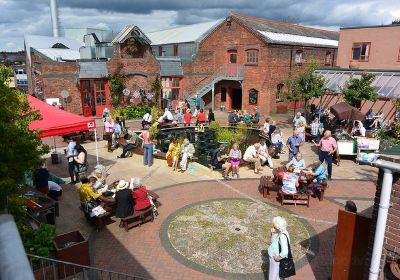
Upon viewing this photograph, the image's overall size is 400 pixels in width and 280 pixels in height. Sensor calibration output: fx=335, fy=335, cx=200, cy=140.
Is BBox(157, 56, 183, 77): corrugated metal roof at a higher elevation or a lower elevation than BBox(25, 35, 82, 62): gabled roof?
lower

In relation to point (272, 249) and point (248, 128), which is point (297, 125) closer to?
point (248, 128)

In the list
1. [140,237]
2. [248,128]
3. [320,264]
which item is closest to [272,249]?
[320,264]

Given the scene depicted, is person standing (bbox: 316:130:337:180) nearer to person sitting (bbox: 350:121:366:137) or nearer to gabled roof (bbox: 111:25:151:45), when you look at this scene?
person sitting (bbox: 350:121:366:137)

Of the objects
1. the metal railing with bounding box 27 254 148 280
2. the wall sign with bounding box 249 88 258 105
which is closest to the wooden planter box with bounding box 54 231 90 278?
the metal railing with bounding box 27 254 148 280

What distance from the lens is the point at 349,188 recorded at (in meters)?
11.8

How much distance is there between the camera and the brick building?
86.5 ft

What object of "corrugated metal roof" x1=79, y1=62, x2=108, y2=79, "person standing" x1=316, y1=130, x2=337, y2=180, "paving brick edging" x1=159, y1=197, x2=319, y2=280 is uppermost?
"corrugated metal roof" x1=79, y1=62, x2=108, y2=79

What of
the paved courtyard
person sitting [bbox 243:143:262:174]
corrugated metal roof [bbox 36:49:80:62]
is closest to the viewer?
the paved courtyard

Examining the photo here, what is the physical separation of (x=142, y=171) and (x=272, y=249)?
8132 mm

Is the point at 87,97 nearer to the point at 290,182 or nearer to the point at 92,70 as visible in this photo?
the point at 92,70

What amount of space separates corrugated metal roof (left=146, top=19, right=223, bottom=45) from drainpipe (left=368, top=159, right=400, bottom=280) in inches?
1072

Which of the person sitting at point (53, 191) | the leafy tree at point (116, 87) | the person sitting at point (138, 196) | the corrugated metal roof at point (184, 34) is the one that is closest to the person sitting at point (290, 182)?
the person sitting at point (138, 196)

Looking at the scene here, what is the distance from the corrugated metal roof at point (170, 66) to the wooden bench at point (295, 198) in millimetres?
20042

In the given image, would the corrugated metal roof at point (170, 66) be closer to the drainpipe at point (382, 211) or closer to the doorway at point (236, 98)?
the doorway at point (236, 98)
